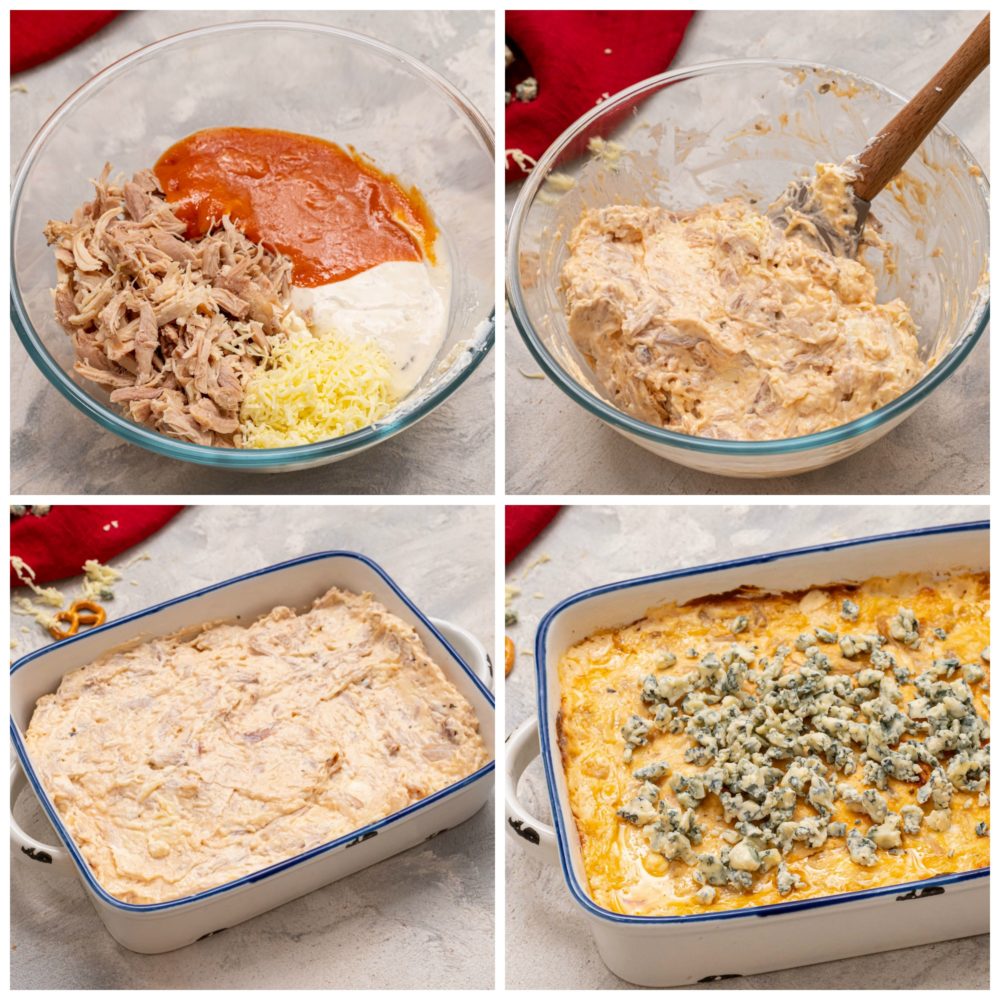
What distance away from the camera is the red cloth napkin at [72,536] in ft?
7.71

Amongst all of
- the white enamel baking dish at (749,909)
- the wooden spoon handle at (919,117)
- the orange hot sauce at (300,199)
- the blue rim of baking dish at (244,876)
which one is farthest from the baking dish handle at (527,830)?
the wooden spoon handle at (919,117)

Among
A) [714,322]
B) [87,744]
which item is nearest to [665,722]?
[714,322]

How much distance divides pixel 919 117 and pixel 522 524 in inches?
40.7

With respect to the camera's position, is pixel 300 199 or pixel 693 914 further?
pixel 300 199

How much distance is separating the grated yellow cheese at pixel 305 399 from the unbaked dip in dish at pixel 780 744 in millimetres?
568

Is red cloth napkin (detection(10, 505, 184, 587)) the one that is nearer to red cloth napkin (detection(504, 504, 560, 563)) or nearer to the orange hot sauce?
the orange hot sauce

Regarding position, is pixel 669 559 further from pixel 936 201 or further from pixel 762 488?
pixel 936 201

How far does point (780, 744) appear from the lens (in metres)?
1.88

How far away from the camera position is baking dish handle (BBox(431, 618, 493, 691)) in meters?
2.12

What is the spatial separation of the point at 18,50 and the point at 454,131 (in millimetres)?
989

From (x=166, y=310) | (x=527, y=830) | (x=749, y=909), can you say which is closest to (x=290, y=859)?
(x=527, y=830)

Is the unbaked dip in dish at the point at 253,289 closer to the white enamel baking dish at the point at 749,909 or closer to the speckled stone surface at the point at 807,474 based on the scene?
the speckled stone surface at the point at 807,474

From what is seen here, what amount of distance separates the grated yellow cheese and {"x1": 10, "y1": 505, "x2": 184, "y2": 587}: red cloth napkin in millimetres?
510

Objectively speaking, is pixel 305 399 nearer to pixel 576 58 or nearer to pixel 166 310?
pixel 166 310
